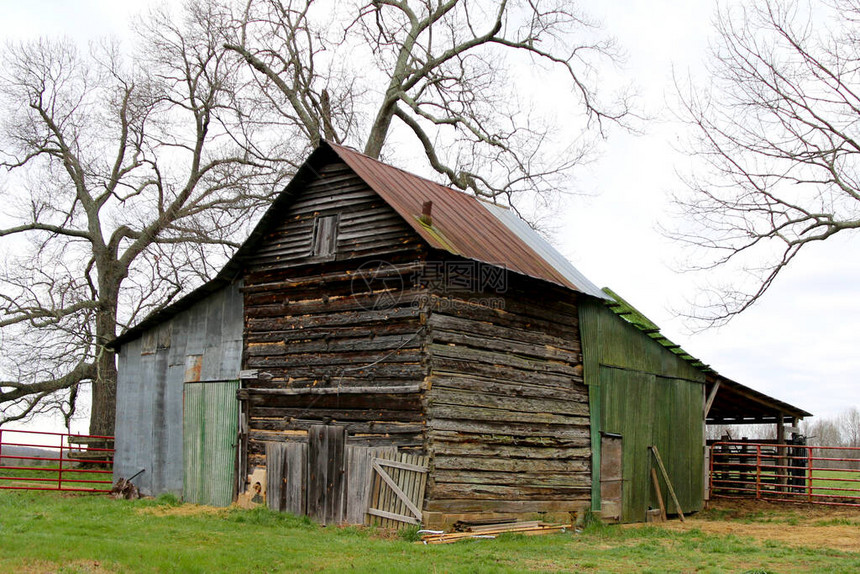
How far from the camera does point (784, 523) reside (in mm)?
19094

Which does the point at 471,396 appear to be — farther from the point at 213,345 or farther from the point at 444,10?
the point at 444,10

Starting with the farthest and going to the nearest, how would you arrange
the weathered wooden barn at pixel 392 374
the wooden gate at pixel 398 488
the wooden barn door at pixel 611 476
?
the wooden barn door at pixel 611 476 → the weathered wooden barn at pixel 392 374 → the wooden gate at pixel 398 488

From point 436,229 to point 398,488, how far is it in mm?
4636

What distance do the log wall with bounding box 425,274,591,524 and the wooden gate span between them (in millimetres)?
210

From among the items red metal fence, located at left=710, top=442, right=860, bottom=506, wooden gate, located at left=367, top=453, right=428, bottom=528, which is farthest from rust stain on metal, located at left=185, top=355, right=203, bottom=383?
red metal fence, located at left=710, top=442, right=860, bottom=506

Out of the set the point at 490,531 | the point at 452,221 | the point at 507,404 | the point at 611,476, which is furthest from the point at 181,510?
the point at 611,476

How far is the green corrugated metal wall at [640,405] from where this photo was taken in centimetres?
1805

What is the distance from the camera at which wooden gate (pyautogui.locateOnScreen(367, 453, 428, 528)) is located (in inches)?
553

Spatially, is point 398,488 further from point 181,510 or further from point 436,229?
point 181,510

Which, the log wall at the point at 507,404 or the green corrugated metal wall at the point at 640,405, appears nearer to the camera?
the log wall at the point at 507,404

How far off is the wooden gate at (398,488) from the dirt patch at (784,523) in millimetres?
6703

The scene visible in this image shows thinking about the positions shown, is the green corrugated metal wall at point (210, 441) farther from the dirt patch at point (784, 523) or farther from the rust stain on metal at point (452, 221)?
the dirt patch at point (784, 523)

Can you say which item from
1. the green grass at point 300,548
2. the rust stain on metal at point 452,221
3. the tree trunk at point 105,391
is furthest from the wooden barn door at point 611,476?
the tree trunk at point 105,391

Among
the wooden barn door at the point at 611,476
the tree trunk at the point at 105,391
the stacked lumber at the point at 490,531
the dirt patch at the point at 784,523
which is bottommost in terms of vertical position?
the dirt patch at the point at 784,523
